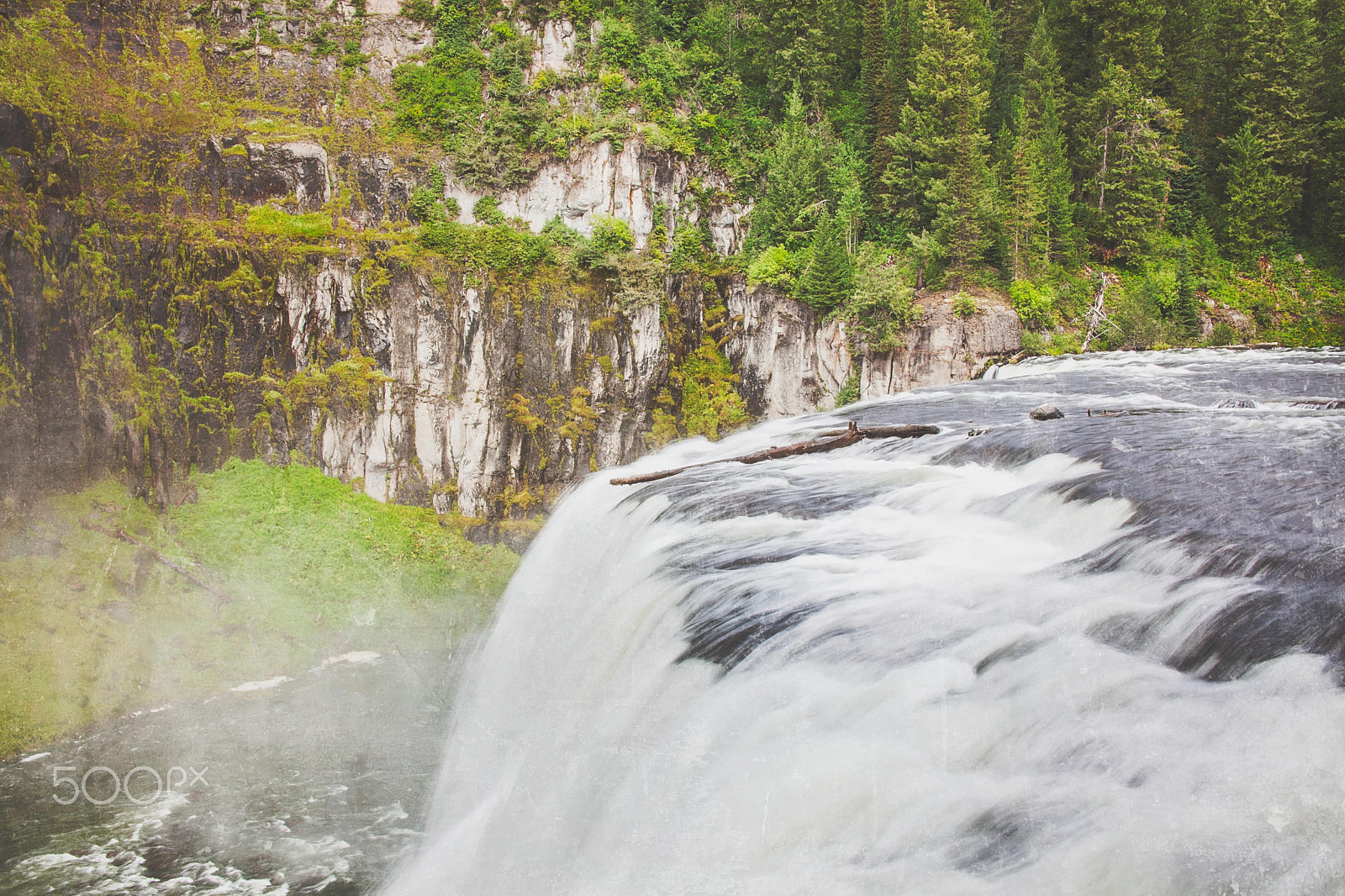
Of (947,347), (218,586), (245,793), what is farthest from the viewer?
(947,347)

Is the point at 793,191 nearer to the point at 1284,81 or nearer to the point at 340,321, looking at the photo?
the point at 340,321

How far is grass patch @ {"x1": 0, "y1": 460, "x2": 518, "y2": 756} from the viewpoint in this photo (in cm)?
1352

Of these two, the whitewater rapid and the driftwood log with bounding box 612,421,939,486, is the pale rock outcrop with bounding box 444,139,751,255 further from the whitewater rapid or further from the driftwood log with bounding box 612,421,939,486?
the whitewater rapid

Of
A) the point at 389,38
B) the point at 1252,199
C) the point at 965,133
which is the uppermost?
the point at 389,38

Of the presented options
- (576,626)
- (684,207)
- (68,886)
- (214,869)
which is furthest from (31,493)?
(684,207)

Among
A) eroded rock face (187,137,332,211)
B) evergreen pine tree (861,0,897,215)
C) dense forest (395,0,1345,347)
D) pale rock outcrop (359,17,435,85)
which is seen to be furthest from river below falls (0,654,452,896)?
evergreen pine tree (861,0,897,215)

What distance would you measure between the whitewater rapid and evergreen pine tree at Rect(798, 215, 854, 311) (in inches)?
516

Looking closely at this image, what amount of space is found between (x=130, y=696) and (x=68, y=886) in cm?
586

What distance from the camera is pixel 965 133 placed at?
67.1 feet

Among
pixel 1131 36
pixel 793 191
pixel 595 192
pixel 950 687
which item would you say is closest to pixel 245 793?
pixel 950 687

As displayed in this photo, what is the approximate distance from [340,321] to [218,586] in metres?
6.88

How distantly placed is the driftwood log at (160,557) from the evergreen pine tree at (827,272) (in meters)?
16.3

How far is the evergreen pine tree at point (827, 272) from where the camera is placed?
19.3 metres

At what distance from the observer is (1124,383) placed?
453 inches
